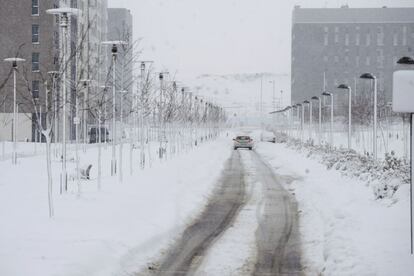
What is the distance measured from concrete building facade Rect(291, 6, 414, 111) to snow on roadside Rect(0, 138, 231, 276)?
326 feet

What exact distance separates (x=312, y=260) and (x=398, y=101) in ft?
9.91

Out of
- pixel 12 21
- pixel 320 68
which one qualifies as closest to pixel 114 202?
pixel 12 21

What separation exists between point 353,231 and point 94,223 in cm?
493

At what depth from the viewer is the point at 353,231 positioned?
11.5m

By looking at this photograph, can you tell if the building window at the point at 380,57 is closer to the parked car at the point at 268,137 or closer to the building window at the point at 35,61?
the parked car at the point at 268,137

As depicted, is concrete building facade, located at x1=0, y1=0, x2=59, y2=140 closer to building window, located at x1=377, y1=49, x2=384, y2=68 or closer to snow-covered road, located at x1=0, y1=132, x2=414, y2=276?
snow-covered road, located at x1=0, y1=132, x2=414, y2=276

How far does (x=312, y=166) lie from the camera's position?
29.1 meters

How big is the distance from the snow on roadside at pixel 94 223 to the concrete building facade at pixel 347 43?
9938 cm

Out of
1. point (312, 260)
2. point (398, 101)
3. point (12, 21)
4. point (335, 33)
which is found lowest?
point (312, 260)

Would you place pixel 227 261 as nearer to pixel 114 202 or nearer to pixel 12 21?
pixel 114 202

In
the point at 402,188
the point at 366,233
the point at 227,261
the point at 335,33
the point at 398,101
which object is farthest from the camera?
the point at 335,33

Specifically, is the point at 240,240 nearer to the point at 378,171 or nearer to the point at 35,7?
the point at 378,171

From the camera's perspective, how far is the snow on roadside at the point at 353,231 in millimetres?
9109

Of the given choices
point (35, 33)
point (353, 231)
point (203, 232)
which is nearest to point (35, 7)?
point (35, 33)
